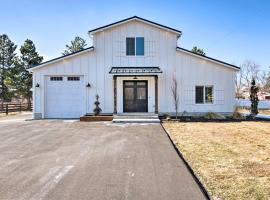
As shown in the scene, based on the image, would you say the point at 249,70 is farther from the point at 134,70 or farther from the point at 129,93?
the point at 134,70

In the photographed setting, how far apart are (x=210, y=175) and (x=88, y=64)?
1402cm

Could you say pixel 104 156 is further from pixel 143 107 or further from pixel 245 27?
pixel 245 27

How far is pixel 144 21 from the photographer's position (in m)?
17.5

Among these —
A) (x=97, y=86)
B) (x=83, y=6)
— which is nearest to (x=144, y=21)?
(x=83, y=6)

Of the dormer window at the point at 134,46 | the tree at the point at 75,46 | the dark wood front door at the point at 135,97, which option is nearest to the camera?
the dormer window at the point at 134,46

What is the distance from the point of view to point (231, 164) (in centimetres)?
574

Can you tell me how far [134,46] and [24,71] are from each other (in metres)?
22.2

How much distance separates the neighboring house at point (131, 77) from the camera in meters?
17.4

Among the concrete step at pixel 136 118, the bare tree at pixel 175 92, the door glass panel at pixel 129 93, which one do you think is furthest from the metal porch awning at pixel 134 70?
the concrete step at pixel 136 118

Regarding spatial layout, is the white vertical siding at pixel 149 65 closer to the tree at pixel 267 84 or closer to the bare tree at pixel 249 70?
the tree at pixel 267 84

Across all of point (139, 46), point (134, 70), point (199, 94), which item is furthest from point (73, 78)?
point (199, 94)

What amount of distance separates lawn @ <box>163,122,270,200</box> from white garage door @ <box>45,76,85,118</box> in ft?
33.6

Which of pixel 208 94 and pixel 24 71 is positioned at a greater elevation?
pixel 24 71

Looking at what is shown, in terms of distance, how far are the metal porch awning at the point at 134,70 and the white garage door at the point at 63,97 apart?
290cm
